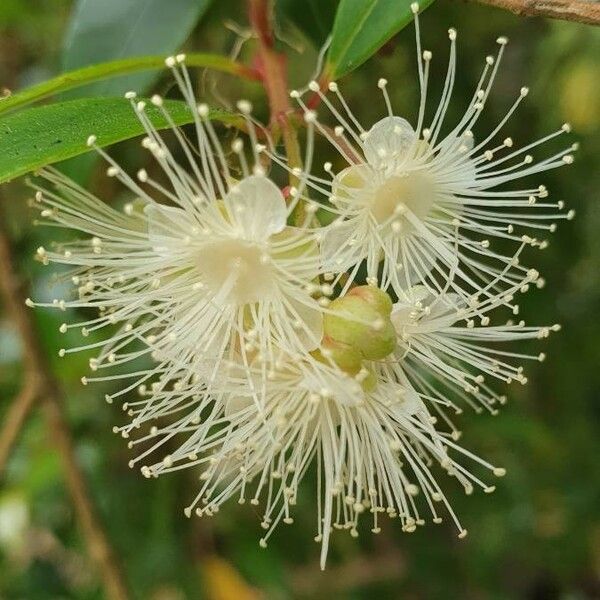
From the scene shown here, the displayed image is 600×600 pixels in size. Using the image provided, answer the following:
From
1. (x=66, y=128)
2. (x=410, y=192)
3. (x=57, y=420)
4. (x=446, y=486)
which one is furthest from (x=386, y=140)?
(x=446, y=486)

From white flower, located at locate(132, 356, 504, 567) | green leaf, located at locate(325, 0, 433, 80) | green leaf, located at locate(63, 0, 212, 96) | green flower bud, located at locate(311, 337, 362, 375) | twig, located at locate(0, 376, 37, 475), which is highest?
green leaf, located at locate(63, 0, 212, 96)

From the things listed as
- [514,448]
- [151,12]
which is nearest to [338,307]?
[151,12]

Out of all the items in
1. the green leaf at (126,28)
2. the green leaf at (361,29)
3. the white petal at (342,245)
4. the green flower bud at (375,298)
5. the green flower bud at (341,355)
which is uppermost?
the green leaf at (126,28)

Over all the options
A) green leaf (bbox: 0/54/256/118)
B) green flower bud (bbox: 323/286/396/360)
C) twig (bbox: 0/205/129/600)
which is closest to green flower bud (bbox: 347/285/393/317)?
green flower bud (bbox: 323/286/396/360)

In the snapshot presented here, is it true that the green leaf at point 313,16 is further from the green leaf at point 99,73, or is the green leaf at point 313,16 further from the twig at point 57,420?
the twig at point 57,420

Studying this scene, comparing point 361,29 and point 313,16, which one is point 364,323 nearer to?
point 361,29

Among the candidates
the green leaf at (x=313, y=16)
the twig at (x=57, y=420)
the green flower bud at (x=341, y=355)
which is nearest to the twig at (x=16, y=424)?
the twig at (x=57, y=420)

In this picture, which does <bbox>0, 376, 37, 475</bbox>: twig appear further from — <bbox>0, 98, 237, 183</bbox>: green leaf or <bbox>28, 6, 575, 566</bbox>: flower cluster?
<bbox>0, 98, 237, 183</bbox>: green leaf

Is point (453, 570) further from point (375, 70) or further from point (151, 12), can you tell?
point (151, 12)
